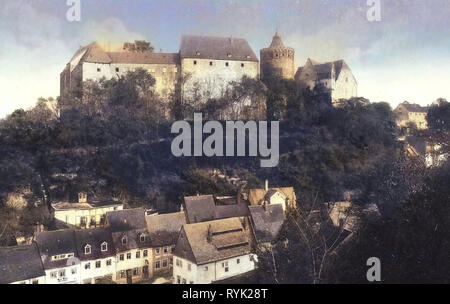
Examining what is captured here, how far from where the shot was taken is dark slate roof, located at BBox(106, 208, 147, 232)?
656 centimetres

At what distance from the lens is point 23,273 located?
5711mm

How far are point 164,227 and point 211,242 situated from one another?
0.94m

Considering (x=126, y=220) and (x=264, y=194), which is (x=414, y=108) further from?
(x=126, y=220)

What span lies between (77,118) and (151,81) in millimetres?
2509

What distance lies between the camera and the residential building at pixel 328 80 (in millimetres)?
12305

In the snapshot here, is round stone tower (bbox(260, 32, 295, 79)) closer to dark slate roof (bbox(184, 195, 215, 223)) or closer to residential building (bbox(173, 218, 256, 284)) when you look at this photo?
dark slate roof (bbox(184, 195, 215, 223))

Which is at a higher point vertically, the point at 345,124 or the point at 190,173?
the point at 345,124

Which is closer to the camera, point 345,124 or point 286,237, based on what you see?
point 286,237

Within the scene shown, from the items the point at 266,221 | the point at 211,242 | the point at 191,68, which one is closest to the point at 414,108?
the point at 191,68

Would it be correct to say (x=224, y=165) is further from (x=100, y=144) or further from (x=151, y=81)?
(x=151, y=81)

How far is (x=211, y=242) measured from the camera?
620 centimetres

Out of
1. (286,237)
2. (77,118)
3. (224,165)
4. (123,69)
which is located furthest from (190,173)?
(123,69)
